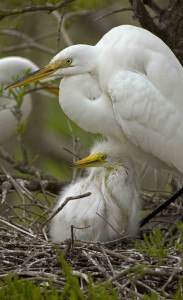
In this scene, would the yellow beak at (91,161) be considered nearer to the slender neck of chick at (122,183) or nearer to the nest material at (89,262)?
the slender neck of chick at (122,183)

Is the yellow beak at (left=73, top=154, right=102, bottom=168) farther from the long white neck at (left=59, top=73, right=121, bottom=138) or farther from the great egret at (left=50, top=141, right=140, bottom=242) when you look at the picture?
the long white neck at (left=59, top=73, right=121, bottom=138)

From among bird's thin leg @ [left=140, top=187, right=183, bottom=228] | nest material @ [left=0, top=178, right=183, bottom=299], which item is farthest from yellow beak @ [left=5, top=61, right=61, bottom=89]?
bird's thin leg @ [left=140, top=187, right=183, bottom=228]

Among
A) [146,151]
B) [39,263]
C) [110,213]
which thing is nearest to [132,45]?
[146,151]

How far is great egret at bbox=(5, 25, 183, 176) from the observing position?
368cm

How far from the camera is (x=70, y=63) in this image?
12.5 ft

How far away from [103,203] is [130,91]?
0.47 m

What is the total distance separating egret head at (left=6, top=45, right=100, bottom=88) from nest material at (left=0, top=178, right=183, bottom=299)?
0.58 m

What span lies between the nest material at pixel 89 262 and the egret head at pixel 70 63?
1.91 ft

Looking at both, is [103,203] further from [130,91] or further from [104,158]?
[130,91]

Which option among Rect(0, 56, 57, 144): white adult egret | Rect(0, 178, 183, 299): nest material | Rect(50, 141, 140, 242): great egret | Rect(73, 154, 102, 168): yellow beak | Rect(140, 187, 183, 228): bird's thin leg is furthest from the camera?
Rect(0, 56, 57, 144): white adult egret

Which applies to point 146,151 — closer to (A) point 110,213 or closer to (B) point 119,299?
(A) point 110,213

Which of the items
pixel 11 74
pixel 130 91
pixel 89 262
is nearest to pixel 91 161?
pixel 130 91

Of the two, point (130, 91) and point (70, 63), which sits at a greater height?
point (70, 63)

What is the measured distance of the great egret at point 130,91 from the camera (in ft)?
12.1
